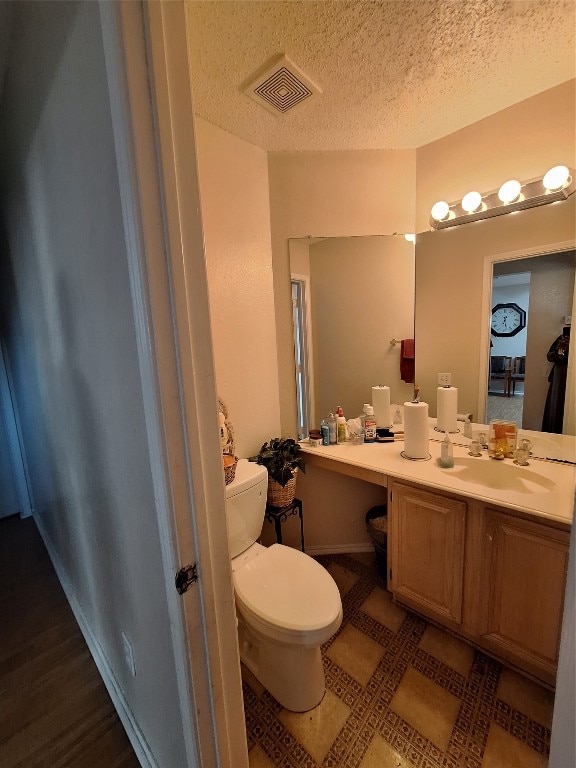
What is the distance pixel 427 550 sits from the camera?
4.69 ft

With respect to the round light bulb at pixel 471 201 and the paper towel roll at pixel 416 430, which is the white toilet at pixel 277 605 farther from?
the round light bulb at pixel 471 201

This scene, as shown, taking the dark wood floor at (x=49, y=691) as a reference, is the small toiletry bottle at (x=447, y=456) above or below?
above

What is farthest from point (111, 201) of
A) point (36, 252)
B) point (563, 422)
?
point (563, 422)

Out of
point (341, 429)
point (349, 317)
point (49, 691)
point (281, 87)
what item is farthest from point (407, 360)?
point (49, 691)

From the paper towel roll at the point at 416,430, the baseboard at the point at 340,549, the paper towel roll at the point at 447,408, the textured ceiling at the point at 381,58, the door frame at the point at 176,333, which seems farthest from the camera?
the baseboard at the point at 340,549

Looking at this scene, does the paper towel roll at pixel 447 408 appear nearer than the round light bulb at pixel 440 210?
No

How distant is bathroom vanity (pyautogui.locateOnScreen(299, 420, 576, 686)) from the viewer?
1.16 meters

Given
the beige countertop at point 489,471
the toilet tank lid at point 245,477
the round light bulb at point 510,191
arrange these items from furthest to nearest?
the round light bulb at point 510,191, the toilet tank lid at point 245,477, the beige countertop at point 489,471

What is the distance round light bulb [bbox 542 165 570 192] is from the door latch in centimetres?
196

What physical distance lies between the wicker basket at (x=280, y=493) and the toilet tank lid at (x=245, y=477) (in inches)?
8.2

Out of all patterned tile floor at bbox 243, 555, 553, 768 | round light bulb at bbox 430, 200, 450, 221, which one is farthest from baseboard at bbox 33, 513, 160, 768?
round light bulb at bbox 430, 200, 450, 221

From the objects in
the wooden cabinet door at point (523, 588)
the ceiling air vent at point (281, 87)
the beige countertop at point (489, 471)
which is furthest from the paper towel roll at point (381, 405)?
the ceiling air vent at point (281, 87)

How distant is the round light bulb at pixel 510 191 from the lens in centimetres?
143

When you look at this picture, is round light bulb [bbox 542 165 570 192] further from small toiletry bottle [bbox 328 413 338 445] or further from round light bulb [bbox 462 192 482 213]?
small toiletry bottle [bbox 328 413 338 445]
